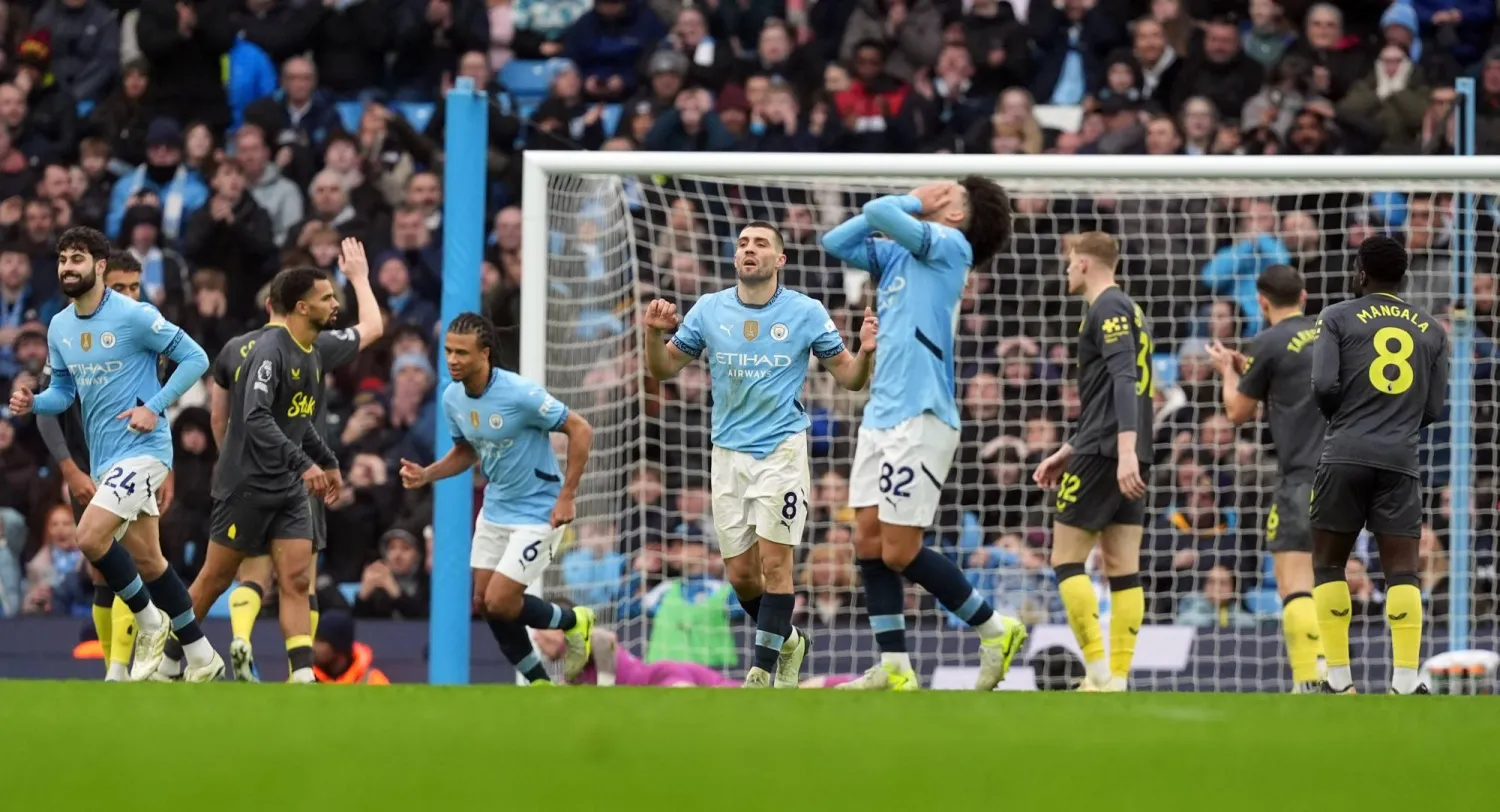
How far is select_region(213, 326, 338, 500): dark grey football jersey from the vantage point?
8.55 meters

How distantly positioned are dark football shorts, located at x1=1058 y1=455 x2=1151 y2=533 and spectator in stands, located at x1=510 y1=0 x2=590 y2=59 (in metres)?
8.09

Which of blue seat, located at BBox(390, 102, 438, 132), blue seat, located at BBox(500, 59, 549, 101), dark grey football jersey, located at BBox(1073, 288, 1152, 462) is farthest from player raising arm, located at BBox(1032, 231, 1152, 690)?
blue seat, located at BBox(500, 59, 549, 101)

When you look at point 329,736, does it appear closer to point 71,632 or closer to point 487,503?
point 487,503

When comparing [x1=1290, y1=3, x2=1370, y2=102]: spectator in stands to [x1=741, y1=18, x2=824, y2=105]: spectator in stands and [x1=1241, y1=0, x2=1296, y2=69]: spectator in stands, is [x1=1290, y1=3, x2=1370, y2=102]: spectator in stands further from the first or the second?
[x1=741, y1=18, x2=824, y2=105]: spectator in stands

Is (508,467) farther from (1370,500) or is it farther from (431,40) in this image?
(431,40)

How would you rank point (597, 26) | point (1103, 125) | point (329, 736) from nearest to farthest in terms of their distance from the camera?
point (329, 736)
point (1103, 125)
point (597, 26)

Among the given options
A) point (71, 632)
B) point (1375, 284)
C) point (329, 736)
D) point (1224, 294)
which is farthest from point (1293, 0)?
point (329, 736)

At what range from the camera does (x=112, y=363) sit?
8.45 metres

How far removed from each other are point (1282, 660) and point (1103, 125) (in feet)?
13.3

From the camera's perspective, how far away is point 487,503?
8891mm

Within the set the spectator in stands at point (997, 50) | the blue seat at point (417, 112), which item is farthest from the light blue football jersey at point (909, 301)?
the blue seat at point (417, 112)

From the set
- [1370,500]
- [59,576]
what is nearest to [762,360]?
[1370,500]

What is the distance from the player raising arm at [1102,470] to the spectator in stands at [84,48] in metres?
9.44

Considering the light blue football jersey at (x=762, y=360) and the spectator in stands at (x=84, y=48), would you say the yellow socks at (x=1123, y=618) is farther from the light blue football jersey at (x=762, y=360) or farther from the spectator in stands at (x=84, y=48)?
the spectator in stands at (x=84, y=48)
